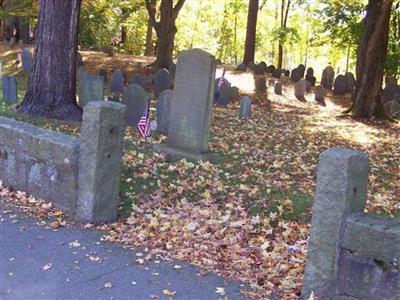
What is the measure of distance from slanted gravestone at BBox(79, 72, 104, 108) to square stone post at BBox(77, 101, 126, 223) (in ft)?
19.0

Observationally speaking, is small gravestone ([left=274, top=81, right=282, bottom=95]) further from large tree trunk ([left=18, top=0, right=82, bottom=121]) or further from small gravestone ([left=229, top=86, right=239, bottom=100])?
large tree trunk ([left=18, top=0, right=82, bottom=121])

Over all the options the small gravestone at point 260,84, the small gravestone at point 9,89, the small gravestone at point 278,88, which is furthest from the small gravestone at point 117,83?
the small gravestone at point 278,88

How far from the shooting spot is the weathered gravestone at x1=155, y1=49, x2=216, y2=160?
8.14 meters

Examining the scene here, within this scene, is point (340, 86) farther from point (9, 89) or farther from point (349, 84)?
point (9, 89)

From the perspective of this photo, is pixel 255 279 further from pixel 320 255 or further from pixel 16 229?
pixel 16 229

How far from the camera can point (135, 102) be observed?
10.3 meters

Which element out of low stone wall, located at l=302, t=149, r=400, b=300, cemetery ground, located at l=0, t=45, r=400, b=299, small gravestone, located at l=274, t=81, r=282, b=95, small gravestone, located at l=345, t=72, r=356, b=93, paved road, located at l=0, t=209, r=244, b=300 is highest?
small gravestone, located at l=345, t=72, r=356, b=93

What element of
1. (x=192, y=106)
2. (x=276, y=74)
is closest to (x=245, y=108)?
(x=192, y=106)

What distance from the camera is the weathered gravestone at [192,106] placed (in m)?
8.14

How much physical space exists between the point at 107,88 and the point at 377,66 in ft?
27.3

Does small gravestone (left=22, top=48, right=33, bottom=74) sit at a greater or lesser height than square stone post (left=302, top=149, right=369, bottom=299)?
greater

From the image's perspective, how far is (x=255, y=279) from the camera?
4672 mm

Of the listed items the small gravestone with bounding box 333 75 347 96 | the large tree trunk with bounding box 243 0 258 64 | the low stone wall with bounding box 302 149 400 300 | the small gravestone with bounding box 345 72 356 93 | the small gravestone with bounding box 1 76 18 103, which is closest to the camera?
the low stone wall with bounding box 302 149 400 300

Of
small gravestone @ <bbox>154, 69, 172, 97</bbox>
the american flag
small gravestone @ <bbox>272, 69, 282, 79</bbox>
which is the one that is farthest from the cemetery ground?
small gravestone @ <bbox>272, 69, 282, 79</bbox>
